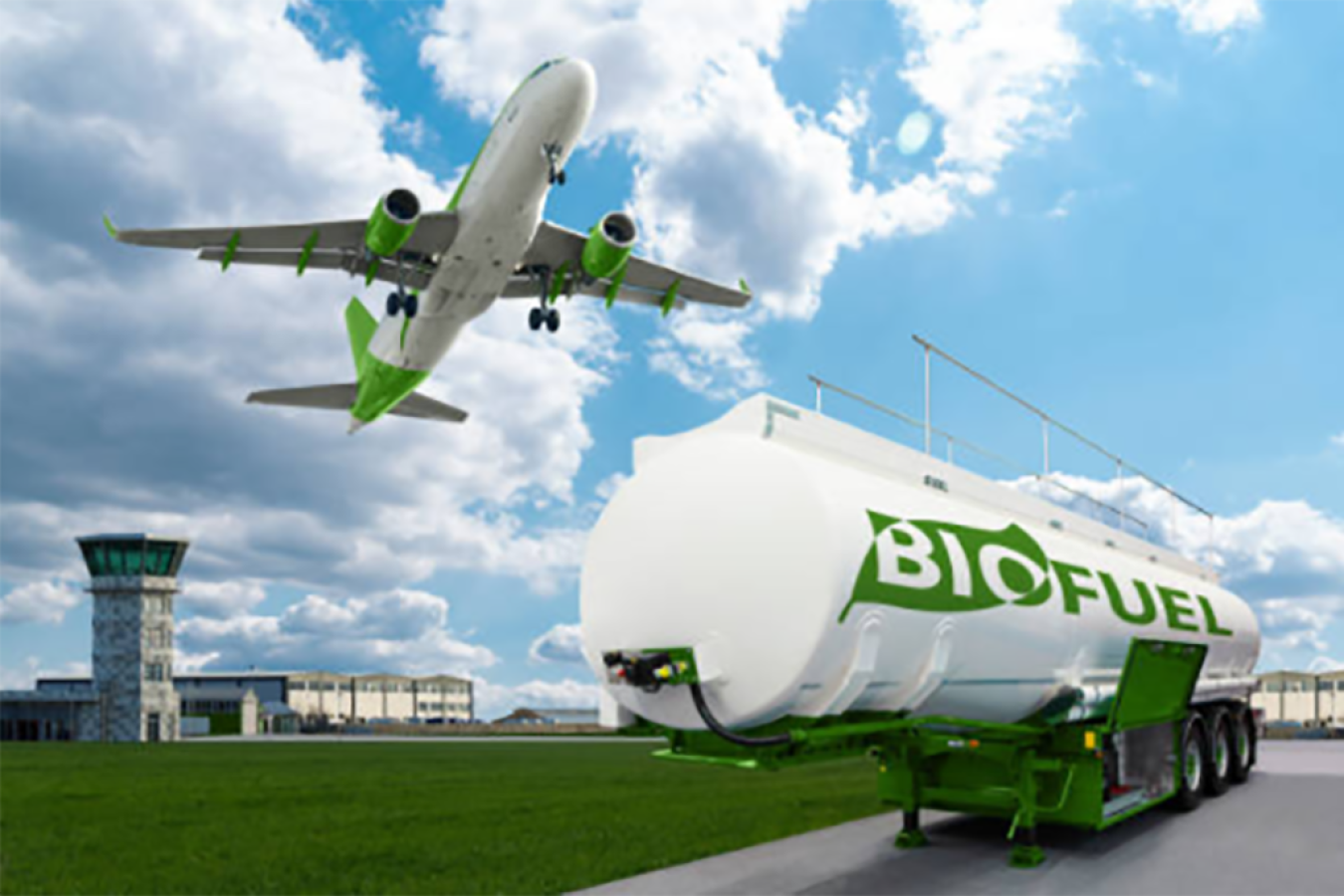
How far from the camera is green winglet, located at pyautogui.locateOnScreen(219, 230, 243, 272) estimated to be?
26.0 m

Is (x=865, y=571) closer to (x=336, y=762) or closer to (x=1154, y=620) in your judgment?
(x=1154, y=620)

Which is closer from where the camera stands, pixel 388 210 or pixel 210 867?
pixel 210 867

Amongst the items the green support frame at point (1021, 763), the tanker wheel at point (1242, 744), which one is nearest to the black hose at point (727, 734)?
the green support frame at point (1021, 763)

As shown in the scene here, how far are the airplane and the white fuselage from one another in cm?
3

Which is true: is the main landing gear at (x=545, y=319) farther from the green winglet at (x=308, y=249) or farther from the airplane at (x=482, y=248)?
the green winglet at (x=308, y=249)

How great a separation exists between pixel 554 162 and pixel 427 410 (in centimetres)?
1911

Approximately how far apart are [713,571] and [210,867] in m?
7.81

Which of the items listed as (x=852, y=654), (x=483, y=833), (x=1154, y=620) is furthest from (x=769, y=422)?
(x=483, y=833)

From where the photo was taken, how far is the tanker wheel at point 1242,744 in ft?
48.8

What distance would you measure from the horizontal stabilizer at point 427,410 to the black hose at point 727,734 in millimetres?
33085

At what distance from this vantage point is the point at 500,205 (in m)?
22.6

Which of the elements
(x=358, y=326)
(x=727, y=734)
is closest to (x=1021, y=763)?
(x=727, y=734)

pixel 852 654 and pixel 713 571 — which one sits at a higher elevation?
pixel 713 571

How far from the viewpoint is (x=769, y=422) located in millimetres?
7406
